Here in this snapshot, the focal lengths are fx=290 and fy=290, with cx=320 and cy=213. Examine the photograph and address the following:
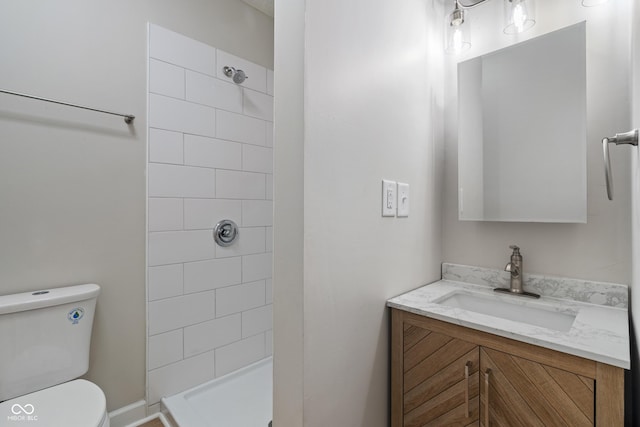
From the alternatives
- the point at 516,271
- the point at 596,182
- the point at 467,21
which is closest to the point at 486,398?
the point at 516,271

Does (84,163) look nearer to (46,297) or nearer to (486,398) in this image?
(46,297)

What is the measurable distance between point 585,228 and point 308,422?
1.22 m

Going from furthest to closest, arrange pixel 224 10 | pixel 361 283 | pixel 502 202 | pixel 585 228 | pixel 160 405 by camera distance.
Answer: pixel 224 10
pixel 160 405
pixel 502 202
pixel 585 228
pixel 361 283

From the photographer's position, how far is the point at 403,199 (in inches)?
45.9

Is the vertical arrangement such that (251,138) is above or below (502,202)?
above

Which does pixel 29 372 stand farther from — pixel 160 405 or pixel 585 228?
pixel 585 228

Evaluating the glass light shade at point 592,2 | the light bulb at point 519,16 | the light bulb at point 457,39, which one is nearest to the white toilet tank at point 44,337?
the light bulb at point 457,39

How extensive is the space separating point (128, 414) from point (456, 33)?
255 centimetres

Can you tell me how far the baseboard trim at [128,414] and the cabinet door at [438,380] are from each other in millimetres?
1431

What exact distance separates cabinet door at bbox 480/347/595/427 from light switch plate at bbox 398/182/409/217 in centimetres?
53

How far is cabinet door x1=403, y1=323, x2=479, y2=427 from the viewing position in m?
0.90

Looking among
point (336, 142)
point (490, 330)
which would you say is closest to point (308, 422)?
point (490, 330)

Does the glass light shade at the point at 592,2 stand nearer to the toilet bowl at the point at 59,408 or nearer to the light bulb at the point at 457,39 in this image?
the light bulb at the point at 457,39

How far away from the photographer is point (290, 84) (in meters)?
0.80
